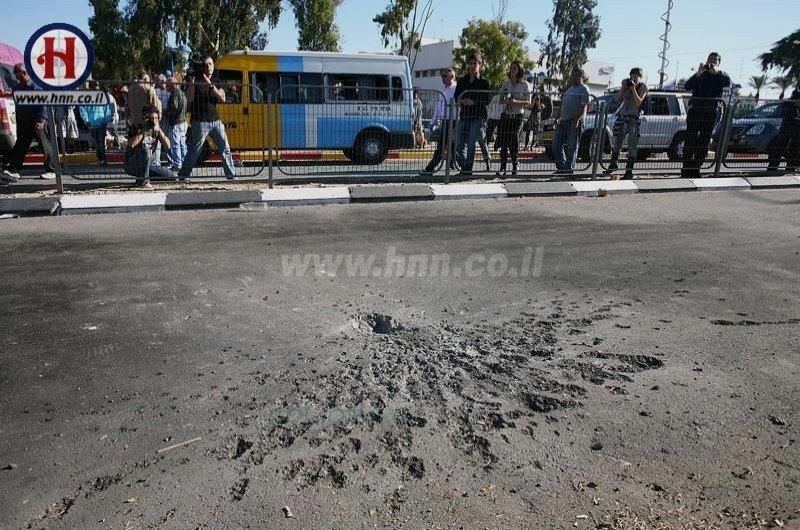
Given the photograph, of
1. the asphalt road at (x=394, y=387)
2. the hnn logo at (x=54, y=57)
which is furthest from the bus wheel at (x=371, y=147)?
the asphalt road at (x=394, y=387)

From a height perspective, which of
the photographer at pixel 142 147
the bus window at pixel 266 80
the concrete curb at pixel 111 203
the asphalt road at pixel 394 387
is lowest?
the asphalt road at pixel 394 387

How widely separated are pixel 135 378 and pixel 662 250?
519 cm

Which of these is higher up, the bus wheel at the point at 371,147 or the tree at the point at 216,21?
the tree at the point at 216,21

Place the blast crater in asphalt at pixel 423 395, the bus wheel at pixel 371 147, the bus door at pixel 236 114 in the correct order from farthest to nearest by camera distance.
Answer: the bus door at pixel 236 114, the bus wheel at pixel 371 147, the blast crater in asphalt at pixel 423 395

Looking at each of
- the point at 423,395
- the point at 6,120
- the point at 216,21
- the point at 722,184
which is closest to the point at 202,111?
the point at 6,120

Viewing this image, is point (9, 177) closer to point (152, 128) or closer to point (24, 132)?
point (24, 132)

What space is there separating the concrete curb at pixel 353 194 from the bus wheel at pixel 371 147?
2.28m

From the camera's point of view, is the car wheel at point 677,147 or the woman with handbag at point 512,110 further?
the car wheel at point 677,147

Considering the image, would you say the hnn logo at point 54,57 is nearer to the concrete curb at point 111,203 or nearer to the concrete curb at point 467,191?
the concrete curb at point 111,203

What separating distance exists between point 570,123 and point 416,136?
2.92 meters

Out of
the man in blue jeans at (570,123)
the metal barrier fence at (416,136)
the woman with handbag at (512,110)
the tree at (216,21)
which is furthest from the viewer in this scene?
the tree at (216,21)

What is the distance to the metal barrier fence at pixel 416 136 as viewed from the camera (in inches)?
384

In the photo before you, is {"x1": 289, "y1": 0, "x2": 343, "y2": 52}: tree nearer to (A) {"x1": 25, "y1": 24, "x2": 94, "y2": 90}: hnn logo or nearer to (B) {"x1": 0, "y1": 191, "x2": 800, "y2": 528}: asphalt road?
(A) {"x1": 25, "y1": 24, "x2": 94, "y2": 90}: hnn logo

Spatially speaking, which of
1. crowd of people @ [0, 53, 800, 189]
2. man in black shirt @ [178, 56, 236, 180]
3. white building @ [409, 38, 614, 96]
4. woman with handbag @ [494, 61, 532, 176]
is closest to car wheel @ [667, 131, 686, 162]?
crowd of people @ [0, 53, 800, 189]
